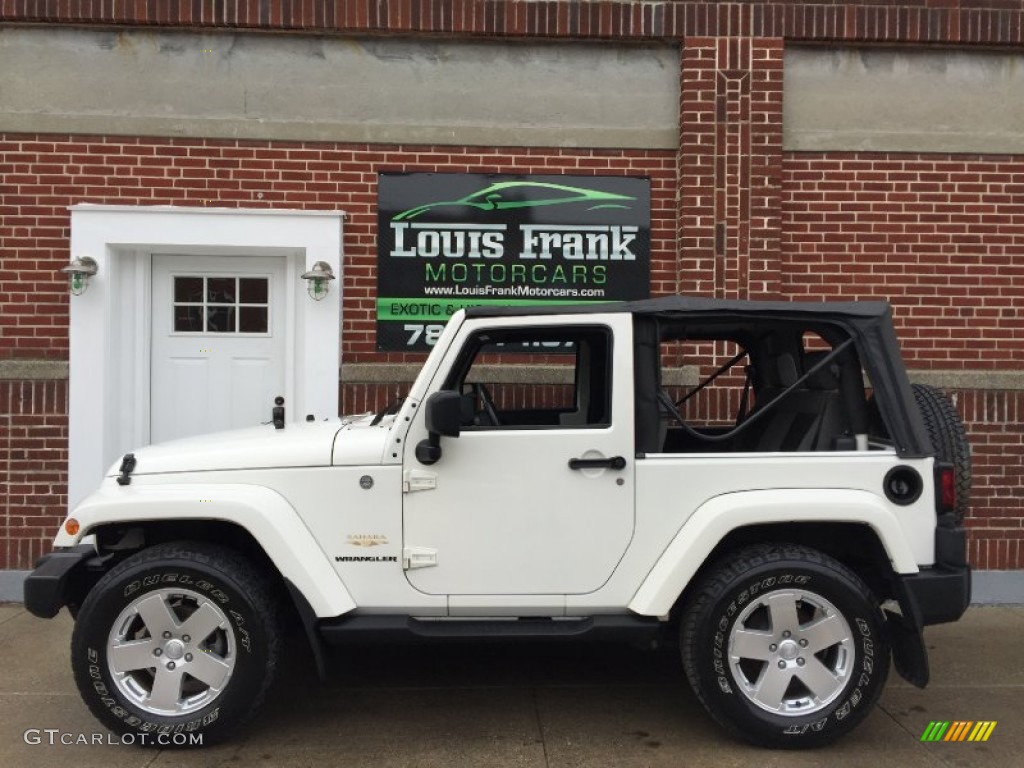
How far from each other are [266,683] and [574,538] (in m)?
1.49

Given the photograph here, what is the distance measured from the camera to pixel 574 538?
12.7ft

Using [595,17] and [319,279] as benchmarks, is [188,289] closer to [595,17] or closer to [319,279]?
[319,279]

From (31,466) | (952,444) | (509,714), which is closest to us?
(952,444)

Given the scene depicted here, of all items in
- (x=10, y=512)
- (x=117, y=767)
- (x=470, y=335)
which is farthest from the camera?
(x=10, y=512)

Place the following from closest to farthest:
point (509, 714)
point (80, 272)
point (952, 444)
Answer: point (952, 444), point (509, 714), point (80, 272)

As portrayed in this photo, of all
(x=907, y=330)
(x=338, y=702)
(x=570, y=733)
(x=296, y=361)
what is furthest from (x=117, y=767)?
(x=907, y=330)

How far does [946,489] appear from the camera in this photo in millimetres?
3982

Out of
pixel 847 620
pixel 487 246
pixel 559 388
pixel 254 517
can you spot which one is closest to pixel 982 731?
pixel 847 620

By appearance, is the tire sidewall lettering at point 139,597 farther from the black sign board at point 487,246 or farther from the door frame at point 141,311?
the black sign board at point 487,246

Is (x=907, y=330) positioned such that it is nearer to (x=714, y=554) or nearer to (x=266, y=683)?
(x=714, y=554)

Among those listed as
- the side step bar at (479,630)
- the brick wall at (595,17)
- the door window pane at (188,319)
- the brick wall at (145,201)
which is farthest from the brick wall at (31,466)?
the side step bar at (479,630)

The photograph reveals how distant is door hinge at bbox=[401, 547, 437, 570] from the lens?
152 inches

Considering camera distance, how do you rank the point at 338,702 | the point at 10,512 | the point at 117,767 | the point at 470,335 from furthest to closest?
the point at 10,512
the point at 338,702
the point at 470,335
the point at 117,767

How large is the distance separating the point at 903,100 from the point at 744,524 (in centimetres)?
504
